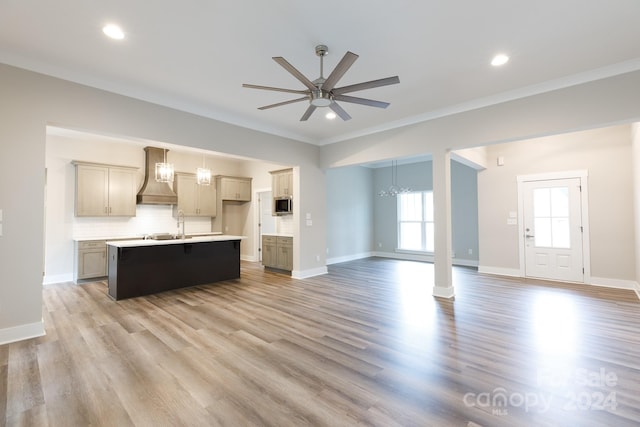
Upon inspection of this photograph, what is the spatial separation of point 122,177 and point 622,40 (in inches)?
325

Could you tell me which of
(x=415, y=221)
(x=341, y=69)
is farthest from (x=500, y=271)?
(x=341, y=69)

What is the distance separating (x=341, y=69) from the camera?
2.52 m

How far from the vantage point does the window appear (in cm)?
888

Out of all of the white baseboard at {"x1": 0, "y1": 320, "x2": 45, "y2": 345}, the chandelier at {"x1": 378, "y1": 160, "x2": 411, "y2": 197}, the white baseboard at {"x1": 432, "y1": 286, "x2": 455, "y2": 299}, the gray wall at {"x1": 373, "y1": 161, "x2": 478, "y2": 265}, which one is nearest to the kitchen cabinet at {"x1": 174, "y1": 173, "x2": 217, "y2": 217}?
the white baseboard at {"x1": 0, "y1": 320, "x2": 45, "y2": 345}

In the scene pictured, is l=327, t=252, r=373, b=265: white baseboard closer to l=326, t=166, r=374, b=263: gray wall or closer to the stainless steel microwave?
l=326, t=166, r=374, b=263: gray wall

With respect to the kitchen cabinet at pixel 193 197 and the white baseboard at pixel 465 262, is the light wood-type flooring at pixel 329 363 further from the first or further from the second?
the kitchen cabinet at pixel 193 197

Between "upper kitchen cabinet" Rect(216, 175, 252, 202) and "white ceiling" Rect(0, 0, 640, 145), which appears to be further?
"upper kitchen cabinet" Rect(216, 175, 252, 202)

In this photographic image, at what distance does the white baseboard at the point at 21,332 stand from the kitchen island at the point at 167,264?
1389mm

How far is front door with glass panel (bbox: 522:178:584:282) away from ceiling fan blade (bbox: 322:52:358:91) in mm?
5489

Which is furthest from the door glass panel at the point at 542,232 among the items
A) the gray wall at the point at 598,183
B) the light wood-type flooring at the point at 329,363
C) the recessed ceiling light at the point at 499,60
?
the recessed ceiling light at the point at 499,60

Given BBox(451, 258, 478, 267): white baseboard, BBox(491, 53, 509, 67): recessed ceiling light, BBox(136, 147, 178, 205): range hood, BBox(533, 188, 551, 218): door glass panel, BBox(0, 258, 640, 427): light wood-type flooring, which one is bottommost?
BBox(0, 258, 640, 427): light wood-type flooring

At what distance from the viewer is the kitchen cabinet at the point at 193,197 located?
298 inches

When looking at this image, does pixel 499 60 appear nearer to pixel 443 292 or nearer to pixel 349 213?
pixel 443 292

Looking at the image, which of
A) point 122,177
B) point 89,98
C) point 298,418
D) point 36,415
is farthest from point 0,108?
point 298,418
